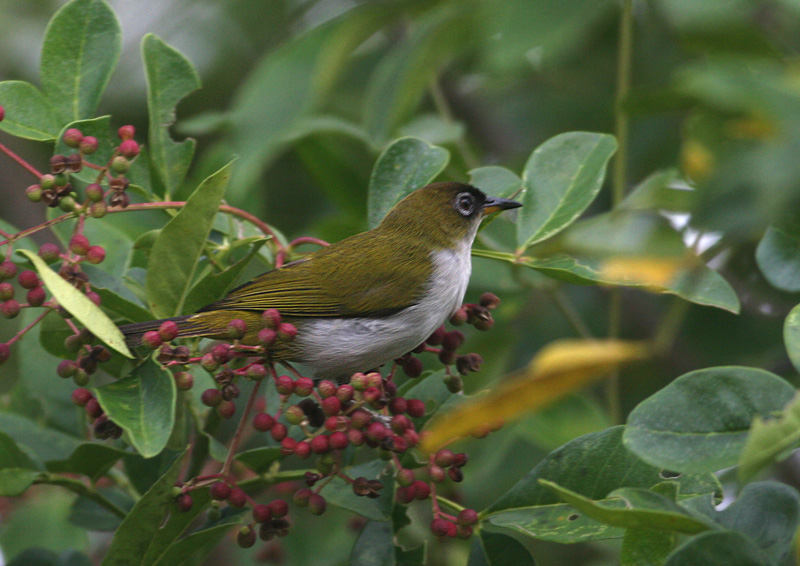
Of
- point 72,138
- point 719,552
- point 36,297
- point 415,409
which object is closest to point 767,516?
point 719,552

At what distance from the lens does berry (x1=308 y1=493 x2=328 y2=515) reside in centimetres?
222

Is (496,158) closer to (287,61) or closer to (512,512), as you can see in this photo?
(287,61)

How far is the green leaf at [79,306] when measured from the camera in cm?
191

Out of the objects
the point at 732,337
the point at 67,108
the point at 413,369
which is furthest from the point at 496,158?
the point at 67,108

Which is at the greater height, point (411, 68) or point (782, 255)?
point (411, 68)

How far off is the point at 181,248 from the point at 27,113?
2.05 feet

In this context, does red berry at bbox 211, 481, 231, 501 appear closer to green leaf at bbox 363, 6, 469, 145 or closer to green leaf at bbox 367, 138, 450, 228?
green leaf at bbox 367, 138, 450, 228

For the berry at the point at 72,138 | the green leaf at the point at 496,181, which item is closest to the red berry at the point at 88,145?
the berry at the point at 72,138

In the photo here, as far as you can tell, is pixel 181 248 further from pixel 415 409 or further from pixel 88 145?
pixel 415 409

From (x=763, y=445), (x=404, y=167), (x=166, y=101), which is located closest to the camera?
(x=763, y=445)

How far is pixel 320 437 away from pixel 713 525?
0.99m

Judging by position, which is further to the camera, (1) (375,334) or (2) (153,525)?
(1) (375,334)

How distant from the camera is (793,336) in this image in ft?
6.26

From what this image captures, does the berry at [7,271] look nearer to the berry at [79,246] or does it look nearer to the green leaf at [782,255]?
the berry at [79,246]
